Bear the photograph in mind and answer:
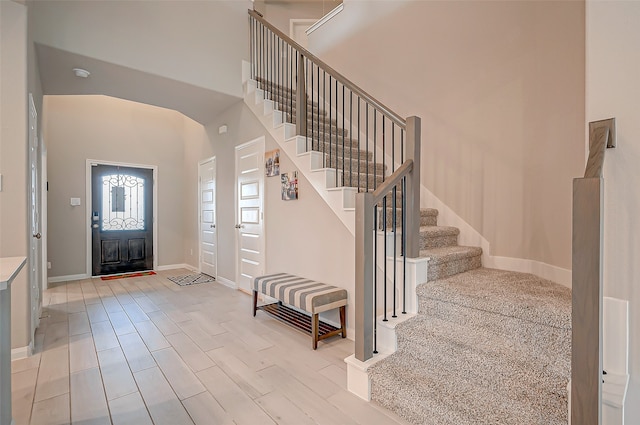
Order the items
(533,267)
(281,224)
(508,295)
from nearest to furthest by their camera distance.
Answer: (508,295), (533,267), (281,224)

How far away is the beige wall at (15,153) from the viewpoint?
2.45 metres

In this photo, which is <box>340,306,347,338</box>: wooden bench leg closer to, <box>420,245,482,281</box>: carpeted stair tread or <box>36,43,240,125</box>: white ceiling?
<box>420,245,482,281</box>: carpeted stair tread

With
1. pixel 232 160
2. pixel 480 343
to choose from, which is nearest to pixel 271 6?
pixel 232 160

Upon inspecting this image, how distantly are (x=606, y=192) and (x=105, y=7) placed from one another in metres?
4.66

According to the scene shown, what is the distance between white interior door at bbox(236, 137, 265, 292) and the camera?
163 inches

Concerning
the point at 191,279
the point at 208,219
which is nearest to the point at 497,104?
the point at 208,219

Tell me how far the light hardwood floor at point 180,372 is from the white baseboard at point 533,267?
1.57 m

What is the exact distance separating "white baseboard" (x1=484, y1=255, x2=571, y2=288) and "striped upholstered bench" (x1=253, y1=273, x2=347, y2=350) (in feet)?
4.74

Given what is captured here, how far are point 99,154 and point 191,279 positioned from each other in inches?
116

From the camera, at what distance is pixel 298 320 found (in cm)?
319

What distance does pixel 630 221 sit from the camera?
142cm

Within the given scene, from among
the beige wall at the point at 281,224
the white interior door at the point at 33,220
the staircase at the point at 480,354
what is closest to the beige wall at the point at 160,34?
the beige wall at the point at 281,224

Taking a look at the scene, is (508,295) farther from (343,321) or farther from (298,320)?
(298,320)

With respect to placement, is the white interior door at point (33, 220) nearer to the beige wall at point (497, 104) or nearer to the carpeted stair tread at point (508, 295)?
the carpeted stair tread at point (508, 295)
